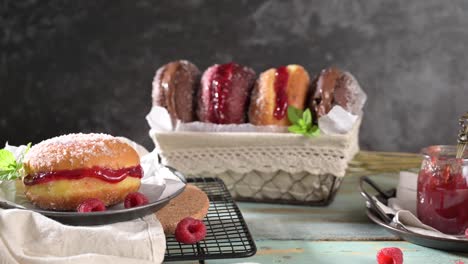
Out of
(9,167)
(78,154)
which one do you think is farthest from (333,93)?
(9,167)

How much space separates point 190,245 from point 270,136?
20.2 inches

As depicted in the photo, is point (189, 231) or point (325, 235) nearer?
point (189, 231)

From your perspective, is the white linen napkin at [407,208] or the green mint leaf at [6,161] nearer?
the green mint leaf at [6,161]

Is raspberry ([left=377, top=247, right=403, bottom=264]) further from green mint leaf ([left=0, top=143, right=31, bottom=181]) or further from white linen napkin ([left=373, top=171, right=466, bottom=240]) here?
green mint leaf ([left=0, top=143, right=31, bottom=181])

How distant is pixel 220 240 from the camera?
4.83 feet

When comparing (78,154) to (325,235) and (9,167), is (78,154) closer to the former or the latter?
(9,167)

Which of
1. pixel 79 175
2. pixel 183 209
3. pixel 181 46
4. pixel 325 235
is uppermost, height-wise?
pixel 181 46

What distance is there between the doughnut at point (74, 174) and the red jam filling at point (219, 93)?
50 cm

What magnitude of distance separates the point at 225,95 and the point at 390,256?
74 cm

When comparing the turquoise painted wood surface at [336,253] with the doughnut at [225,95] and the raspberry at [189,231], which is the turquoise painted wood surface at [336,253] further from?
the doughnut at [225,95]

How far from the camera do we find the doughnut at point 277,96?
75.8 inches

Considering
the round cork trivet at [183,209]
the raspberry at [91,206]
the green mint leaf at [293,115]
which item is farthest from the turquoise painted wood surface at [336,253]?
the green mint leaf at [293,115]

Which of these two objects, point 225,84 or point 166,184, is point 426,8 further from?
point 166,184

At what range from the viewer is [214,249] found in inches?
58.3
